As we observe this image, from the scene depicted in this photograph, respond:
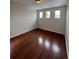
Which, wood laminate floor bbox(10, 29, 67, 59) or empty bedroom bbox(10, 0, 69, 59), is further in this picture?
empty bedroom bbox(10, 0, 69, 59)

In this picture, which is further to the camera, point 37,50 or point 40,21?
point 40,21

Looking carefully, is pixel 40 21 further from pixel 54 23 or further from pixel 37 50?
pixel 37 50

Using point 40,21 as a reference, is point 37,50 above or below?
below

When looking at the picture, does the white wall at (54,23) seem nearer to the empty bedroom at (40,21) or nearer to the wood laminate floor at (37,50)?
the empty bedroom at (40,21)

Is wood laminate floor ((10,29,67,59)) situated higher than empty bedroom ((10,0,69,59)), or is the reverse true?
empty bedroom ((10,0,69,59))

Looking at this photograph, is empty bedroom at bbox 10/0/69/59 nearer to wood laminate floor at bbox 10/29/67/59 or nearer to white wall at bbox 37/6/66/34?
white wall at bbox 37/6/66/34

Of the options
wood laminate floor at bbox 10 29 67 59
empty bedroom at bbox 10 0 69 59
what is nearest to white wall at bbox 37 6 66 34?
empty bedroom at bbox 10 0 69 59

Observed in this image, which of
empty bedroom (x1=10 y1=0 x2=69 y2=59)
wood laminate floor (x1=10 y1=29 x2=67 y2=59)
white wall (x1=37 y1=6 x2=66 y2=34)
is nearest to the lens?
wood laminate floor (x1=10 y1=29 x2=67 y2=59)

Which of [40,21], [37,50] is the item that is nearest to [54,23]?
[40,21]
